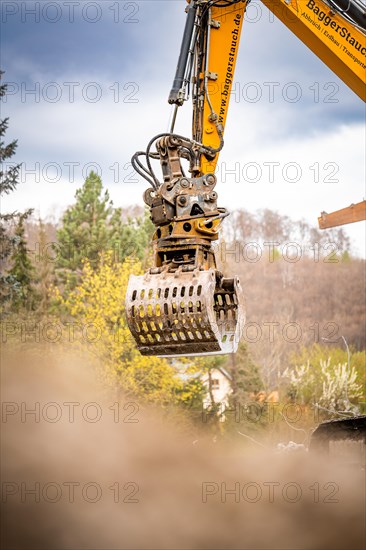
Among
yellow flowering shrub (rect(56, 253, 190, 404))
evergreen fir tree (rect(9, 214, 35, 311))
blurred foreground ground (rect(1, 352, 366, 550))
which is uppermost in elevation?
evergreen fir tree (rect(9, 214, 35, 311))

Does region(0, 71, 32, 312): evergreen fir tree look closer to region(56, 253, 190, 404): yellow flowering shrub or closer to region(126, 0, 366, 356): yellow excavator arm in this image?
region(56, 253, 190, 404): yellow flowering shrub

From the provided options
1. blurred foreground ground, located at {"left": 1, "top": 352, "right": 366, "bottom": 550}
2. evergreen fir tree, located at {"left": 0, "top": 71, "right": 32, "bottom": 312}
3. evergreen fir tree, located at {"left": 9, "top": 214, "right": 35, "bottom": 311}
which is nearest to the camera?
blurred foreground ground, located at {"left": 1, "top": 352, "right": 366, "bottom": 550}

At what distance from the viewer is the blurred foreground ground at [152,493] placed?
24.3 feet

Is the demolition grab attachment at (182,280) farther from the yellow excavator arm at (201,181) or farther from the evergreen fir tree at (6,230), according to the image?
the evergreen fir tree at (6,230)

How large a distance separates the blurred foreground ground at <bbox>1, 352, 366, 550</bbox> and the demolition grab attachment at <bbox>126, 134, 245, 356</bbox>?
9.73 ft

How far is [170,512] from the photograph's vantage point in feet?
27.1

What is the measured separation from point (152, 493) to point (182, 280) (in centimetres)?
500

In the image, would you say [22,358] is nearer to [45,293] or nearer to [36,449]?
[36,449]

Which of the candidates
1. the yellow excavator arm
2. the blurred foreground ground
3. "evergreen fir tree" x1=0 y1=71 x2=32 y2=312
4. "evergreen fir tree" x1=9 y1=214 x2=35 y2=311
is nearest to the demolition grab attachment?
the yellow excavator arm

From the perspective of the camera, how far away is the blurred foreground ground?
742 centimetres

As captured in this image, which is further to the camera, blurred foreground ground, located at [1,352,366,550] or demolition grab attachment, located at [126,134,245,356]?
blurred foreground ground, located at [1,352,366,550]

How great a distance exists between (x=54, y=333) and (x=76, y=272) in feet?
18.4

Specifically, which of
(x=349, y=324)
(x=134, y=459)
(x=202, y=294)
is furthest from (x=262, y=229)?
(x=202, y=294)

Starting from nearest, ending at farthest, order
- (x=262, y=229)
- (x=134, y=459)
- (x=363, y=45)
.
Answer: (x=363, y=45)
(x=134, y=459)
(x=262, y=229)
